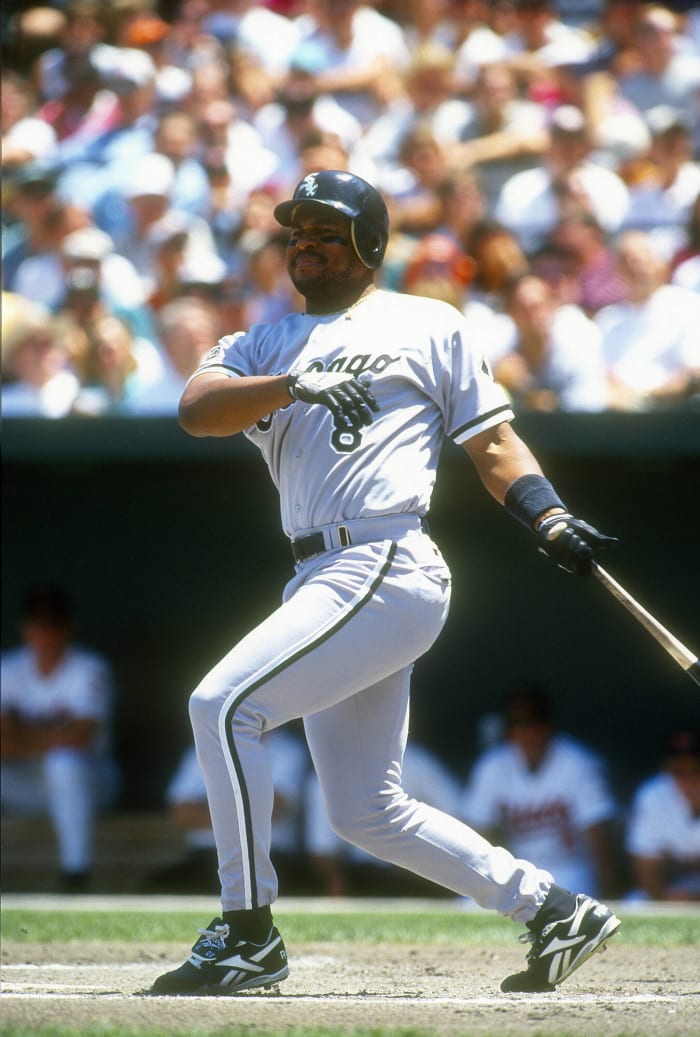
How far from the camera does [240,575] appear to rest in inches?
302

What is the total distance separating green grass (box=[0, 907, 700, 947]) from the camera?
15.0 ft

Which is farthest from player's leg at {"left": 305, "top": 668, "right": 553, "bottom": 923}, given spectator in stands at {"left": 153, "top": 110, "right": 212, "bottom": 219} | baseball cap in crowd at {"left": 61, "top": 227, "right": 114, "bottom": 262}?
spectator in stands at {"left": 153, "top": 110, "right": 212, "bottom": 219}

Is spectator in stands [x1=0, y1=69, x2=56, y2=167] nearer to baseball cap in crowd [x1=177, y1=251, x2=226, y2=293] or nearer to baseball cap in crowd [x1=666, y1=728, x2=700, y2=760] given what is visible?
baseball cap in crowd [x1=177, y1=251, x2=226, y2=293]

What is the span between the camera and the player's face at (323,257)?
3209 mm

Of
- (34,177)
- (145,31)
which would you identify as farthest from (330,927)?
(145,31)

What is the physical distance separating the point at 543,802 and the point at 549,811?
46mm

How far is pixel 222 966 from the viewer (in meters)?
2.99

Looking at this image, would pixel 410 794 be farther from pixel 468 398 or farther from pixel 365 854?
pixel 468 398

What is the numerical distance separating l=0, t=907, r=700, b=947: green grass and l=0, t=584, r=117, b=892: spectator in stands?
1292 millimetres

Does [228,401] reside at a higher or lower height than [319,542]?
higher

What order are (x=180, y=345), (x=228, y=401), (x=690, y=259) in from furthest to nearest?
(x=690, y=259), (x=180, y=345), (x=228, y=401)

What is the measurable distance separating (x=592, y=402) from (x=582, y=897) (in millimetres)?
3412

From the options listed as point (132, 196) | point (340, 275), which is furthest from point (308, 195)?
point (132, 196)

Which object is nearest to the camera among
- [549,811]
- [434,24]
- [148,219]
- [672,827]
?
[672,827]
